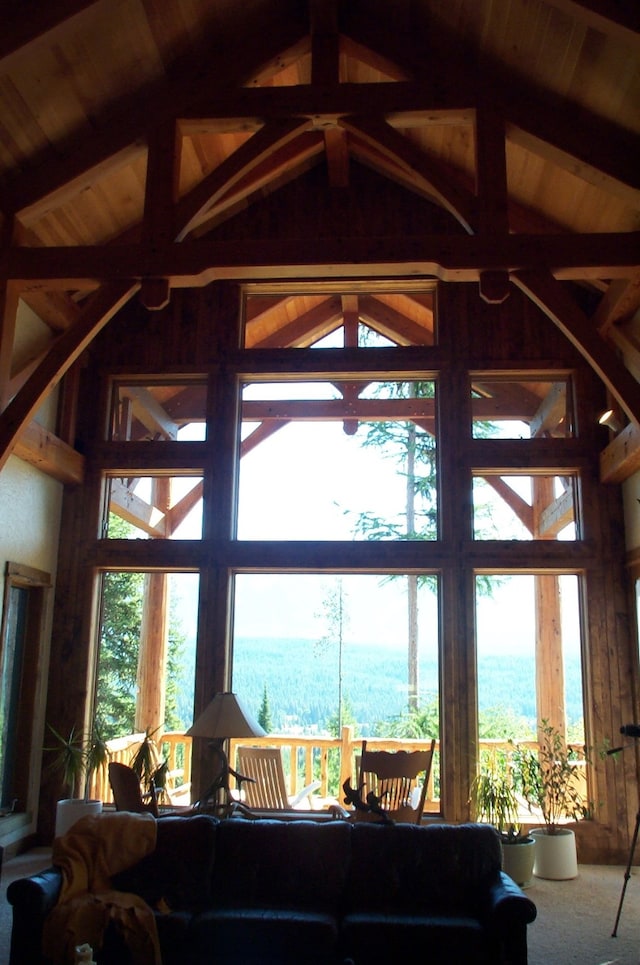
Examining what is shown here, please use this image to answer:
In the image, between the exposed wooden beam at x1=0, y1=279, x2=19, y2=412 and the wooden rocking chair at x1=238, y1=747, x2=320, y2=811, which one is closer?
the exposed wooden beam at x1=0, y1=279, x2=19, y2=412

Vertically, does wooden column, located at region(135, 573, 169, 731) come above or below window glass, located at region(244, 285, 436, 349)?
below

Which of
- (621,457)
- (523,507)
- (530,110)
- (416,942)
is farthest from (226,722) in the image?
(530,110)

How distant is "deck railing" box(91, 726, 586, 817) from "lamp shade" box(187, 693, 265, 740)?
146cm

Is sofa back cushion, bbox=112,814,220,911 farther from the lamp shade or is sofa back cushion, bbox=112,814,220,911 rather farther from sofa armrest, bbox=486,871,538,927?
sofa armrest, bbox=486,871,538,927

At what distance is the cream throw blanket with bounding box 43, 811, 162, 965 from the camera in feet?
12.6

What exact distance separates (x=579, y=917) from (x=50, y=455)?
4956 mm

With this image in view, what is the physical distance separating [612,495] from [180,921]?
4.84 m

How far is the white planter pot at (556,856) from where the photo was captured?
609cm

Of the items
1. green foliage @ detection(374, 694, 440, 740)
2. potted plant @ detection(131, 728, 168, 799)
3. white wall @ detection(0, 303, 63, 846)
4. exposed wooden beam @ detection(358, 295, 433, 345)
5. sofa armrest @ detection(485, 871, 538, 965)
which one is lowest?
sofa armrest @ detection(485, 871, 538, 965)

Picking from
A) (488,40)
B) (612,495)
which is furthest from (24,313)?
(612,495)

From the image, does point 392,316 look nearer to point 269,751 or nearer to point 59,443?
point 59,443

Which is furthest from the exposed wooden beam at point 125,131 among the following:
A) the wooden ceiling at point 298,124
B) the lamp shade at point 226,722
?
the lamp shade at point 226,722

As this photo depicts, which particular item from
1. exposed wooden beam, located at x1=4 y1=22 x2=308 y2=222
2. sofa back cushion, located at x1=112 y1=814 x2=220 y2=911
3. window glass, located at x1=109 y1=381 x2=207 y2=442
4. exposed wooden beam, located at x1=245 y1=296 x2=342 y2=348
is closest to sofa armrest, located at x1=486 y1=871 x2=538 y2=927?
sofa back cushion, located at x1=112 y1=814 x2=220 y2=911

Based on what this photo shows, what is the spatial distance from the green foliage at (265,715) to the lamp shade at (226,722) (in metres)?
1.40
